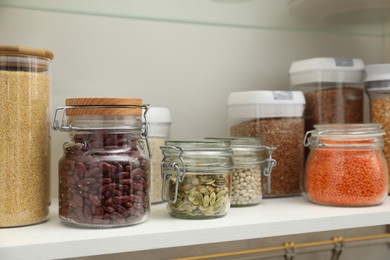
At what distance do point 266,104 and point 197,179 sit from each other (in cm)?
24

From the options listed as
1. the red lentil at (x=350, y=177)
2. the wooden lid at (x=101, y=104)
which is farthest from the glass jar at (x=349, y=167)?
the wooden lid at (x=101, y=104)

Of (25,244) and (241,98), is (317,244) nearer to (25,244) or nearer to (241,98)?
(241,98)

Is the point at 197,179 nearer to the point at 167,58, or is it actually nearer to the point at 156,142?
the point at 156,142

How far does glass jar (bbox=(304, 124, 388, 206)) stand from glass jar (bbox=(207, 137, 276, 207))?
0.08 meters

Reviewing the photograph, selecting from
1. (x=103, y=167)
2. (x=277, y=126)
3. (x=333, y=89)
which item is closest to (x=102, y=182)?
(x=103, y=167)

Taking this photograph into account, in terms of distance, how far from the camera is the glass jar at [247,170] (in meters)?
0.84

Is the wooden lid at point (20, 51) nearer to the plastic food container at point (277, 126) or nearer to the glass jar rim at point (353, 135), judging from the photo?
the plastic food container at point (277, 126)

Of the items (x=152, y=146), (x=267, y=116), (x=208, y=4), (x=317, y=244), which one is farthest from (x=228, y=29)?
(x=317, y=244)

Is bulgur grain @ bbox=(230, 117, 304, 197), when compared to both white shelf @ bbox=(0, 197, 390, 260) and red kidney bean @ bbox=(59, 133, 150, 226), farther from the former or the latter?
red kidney bean @ bbox=(59, 133, 150, 226)

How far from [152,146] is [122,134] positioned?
0.14 metres

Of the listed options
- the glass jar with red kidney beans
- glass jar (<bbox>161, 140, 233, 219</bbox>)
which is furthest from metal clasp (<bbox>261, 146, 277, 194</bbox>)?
the glass jar with red kidney beans

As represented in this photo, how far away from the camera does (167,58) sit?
3.24ft

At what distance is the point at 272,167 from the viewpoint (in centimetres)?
89

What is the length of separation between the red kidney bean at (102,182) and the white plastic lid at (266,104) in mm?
275
